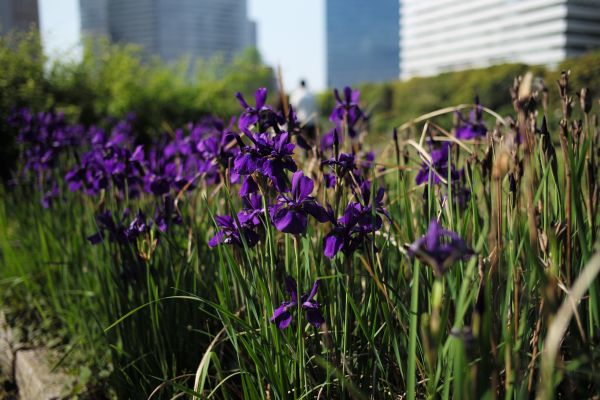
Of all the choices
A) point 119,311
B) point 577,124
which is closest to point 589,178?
point 577,124

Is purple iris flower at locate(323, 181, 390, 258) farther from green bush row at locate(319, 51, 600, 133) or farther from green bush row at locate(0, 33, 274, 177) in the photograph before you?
green bush row at locate(319, 51, 600, 133)

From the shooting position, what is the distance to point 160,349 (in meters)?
1.94

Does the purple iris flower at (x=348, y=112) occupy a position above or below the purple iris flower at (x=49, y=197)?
above

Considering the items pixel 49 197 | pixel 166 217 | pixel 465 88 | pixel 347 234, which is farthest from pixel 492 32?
pixel 347 234

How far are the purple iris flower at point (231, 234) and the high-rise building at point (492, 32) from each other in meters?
47.6

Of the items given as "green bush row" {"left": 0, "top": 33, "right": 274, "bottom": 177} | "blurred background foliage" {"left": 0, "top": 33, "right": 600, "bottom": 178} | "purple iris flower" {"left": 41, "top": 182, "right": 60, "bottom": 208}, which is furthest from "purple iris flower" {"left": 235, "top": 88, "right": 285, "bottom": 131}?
"green bush row" {"left": 0, "top": 33, "right": 274, "bottom": 177}

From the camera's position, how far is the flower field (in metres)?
1.10

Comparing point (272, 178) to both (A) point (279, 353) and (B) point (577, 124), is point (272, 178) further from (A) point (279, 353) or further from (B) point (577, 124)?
(B) point (577, 124)

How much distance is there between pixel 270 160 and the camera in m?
1.41

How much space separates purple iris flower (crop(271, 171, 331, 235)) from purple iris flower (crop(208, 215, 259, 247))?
0.57ft

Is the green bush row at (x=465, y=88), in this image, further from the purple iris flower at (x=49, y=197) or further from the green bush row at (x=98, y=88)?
the purple iris flower at (x=49, y=197)

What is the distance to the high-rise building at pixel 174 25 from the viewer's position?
158 meters

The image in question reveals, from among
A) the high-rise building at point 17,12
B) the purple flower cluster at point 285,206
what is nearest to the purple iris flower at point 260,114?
the purple flower cluster at point 285,206

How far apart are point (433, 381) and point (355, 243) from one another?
1.34 ft
